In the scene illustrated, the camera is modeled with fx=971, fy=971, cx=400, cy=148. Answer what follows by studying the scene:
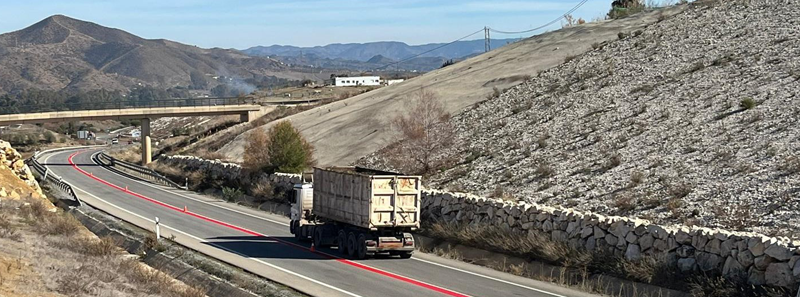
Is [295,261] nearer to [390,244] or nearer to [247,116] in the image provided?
[390,244]

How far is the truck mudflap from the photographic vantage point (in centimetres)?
2570

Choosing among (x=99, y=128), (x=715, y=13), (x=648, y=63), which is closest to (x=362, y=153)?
(x=648, y=63)

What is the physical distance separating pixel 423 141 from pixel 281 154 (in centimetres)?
733

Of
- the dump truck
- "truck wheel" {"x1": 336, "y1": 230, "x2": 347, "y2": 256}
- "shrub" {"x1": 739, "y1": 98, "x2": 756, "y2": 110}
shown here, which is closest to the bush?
the dump truck

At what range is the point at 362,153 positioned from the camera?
50.0 meters

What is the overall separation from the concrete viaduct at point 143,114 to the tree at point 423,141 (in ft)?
107

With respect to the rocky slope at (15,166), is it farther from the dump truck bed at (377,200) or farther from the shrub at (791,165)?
the shrub at (791,165)

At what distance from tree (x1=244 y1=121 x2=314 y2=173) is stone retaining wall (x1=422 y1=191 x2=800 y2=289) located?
17402mm

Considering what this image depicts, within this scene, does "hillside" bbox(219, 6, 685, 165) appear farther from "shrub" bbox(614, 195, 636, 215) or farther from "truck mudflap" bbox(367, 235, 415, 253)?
"truck mudflap" bbox(367, 235, 415, 253)

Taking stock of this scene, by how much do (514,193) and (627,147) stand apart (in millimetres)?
5445

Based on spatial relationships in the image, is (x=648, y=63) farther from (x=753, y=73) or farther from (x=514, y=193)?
(x=514, y=193)

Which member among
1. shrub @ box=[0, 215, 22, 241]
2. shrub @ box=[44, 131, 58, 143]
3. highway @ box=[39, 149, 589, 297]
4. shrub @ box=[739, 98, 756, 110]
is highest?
shrub @ box=[739, 98, 756, 110]

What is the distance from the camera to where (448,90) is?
60.2 m

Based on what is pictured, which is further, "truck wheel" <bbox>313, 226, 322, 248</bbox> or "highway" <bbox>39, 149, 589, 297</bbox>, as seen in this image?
"truck wheel" <bbox>313, 226, 322, 248</bbox>
